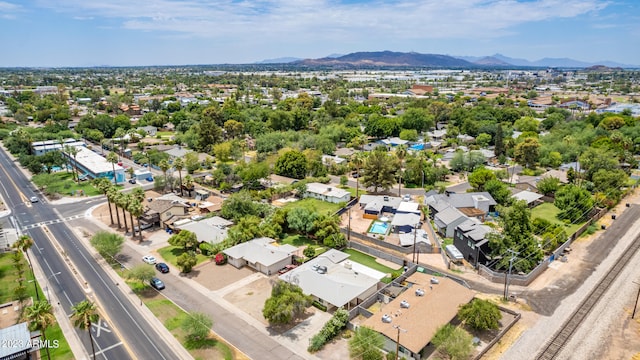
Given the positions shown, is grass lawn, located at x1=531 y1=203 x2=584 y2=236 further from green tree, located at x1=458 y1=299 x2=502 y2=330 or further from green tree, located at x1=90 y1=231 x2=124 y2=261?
green tree, located at x1=90 y1=231 x2=124 y2=261

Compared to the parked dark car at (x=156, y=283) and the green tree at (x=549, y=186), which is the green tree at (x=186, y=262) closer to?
the parked dark car at (x=156, y=283)

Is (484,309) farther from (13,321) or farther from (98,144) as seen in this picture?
(98,144)

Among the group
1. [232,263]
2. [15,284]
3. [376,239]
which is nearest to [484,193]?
[376,239]

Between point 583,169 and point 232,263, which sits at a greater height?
point 583,169

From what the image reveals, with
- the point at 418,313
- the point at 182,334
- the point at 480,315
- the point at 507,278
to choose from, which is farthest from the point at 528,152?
the point at 182,334

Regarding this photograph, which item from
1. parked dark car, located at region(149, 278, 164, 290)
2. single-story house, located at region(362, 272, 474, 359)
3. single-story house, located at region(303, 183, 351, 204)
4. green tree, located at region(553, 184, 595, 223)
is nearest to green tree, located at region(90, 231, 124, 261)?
parked dark car, located at region(149, 278, 164, 290)

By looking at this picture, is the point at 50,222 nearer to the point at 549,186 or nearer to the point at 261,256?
the point at 261,256
